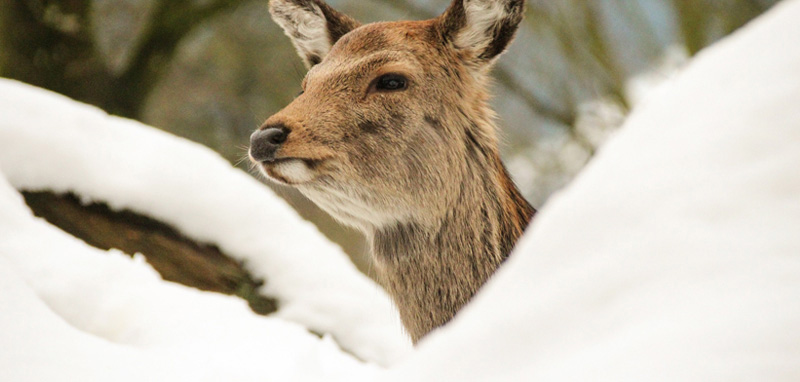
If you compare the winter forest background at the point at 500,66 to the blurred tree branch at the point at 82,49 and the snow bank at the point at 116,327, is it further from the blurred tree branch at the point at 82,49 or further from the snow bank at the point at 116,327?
the snow bank at the point at 116,327

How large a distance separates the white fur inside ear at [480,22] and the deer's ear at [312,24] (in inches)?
19.7

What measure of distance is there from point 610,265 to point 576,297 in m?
0.04

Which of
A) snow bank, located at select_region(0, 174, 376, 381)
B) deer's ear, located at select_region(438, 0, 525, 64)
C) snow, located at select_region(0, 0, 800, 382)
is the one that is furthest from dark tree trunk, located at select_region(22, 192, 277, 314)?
snow, located at select_region(0, 0, 800, 382)

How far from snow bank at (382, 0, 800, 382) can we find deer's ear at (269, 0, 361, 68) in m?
1.77

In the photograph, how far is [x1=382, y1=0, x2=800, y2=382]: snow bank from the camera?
53 cm

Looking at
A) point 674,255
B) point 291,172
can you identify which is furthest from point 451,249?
point 674,255

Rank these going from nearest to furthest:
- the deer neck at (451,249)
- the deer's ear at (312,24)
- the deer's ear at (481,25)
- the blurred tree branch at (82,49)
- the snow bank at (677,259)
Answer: the snow bank at (677,259) → the deer neck at (451,249) → the deer's ear at (481,25) → the deer's ear at (312,24) → the blurred tree branch at (82,49)

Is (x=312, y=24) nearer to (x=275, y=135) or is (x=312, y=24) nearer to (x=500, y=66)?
(x=275, y=135)

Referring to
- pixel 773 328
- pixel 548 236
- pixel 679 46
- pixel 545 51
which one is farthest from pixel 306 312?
pixel 679 46

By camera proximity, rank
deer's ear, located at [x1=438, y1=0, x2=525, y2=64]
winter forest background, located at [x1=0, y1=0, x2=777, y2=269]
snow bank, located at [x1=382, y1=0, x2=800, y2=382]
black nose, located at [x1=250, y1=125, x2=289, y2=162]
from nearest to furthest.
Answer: snow bank, located at [x1=382, y1=0, x2=800, y2=382] < black nose, located at [x1=250, y1=125, x2=289, y2=162] < deer's ear, located at [x1=438, y1=0, x2=525, y2=64] < winter forest background, located at [x1=0, y1=0, x2=777, y2=269]

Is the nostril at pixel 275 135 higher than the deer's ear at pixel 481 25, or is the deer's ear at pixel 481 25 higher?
the deer's ear at pixel 481 25

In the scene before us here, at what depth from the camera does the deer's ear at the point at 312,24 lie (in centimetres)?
233

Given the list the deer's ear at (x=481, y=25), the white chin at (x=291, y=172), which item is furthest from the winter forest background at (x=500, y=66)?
the white chin at (x=291, y=172)

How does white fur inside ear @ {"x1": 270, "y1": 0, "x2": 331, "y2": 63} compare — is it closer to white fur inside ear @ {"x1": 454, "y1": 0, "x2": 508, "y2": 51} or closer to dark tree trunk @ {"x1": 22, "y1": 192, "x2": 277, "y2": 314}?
white fur inside ear @ {"x1": 454, "y1": 0, "x2": 508, "y2": 51}
